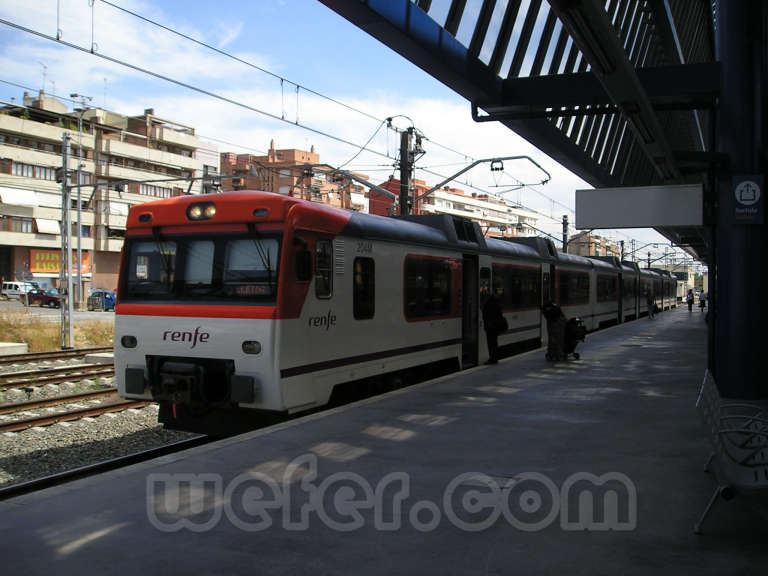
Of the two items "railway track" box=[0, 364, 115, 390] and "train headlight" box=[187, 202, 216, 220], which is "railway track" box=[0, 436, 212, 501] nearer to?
"train headlight" box=[187, 202, 216, 220]

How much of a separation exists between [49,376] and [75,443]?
6.17 metres

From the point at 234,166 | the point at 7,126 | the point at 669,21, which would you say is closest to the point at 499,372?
the point at 669,21

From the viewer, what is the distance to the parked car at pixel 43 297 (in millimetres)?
47188

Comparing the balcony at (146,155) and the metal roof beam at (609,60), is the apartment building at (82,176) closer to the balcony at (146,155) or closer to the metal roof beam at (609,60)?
the balcony at (146,155)

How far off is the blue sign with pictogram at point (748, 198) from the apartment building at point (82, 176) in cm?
4494

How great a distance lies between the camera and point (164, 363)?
8.36 m

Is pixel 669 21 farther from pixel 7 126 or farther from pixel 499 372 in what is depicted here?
pixel 7 126

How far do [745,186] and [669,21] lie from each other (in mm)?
6310

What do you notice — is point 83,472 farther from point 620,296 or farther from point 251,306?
point 620,296

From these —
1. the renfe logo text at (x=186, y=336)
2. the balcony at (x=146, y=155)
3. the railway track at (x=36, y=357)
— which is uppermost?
the balcony at (x=146, y=155)

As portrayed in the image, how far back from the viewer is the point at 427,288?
39.4 ft

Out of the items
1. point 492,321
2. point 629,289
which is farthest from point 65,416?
point 629,289

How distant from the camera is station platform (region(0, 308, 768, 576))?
13.6ft

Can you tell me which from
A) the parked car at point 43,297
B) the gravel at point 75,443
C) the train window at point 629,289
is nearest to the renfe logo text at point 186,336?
the gravel at point 75,443
